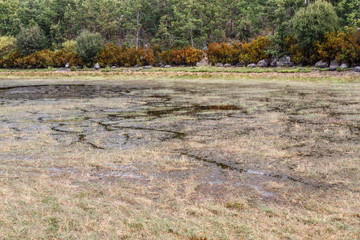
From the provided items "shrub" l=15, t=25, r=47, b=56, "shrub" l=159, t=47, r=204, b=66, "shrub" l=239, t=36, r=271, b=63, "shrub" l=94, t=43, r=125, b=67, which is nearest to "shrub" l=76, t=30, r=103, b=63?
"shrub" l=94, t=43, r=125, b=67

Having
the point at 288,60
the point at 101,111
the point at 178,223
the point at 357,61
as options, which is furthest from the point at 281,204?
the point at 288,60

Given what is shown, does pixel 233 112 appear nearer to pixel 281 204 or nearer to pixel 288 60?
pixel 281 204

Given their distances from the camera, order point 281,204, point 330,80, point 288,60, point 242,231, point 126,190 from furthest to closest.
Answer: point 288,60 → point 330,80 → point 126,190 → point 281,204 → point 242,231

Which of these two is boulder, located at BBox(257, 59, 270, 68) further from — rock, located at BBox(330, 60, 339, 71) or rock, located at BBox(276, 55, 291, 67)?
rock, located at BBox(330, 60, 339, 71)

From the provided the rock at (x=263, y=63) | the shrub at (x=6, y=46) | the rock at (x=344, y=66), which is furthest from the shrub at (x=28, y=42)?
the rock at (x=344, y=66)

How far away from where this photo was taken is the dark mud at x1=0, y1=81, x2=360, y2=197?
5.61m

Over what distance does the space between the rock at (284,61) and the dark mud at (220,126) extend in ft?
66.8

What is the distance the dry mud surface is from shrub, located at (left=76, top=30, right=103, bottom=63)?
36.0m

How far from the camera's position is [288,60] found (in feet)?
109

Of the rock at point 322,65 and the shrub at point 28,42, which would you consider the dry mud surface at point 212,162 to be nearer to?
the rock at point 322,65

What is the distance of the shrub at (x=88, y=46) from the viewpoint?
146 ft

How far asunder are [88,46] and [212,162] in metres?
42.6

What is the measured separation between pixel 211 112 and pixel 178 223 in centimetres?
767

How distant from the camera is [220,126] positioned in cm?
847
